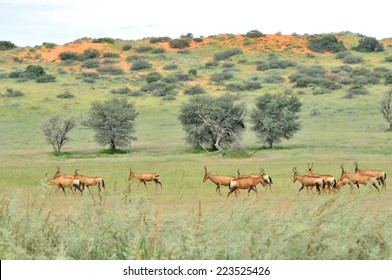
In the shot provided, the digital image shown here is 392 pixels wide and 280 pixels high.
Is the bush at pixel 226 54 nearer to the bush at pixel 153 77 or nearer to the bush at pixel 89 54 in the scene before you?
the bush at pixel 153 77

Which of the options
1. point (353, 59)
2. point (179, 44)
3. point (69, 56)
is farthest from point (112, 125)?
point (179, 44)

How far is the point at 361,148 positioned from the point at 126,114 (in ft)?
61.5

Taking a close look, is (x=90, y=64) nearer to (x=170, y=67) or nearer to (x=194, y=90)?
(x=170, y=67)

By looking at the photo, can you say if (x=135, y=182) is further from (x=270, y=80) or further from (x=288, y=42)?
(x=288, y=42)

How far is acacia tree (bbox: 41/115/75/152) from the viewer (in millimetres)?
49844

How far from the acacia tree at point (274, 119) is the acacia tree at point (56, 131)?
49.7ft

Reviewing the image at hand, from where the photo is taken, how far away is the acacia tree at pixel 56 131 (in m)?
49.8

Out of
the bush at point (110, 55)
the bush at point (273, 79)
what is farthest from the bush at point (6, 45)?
the bush at point (273, 79)

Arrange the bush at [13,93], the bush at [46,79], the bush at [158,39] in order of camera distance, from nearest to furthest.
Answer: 1. the bush at [13,93]
2. the bush at [46,79]
3. the bush at [158,39]

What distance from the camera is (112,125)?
167 feet

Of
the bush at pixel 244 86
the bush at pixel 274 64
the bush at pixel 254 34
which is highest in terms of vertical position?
the bush at pixel 254 34

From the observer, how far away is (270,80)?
89188mm

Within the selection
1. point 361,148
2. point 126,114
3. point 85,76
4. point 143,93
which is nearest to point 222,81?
point 143,93

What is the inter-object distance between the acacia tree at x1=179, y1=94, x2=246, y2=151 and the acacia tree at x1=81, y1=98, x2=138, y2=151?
4.73 metres
